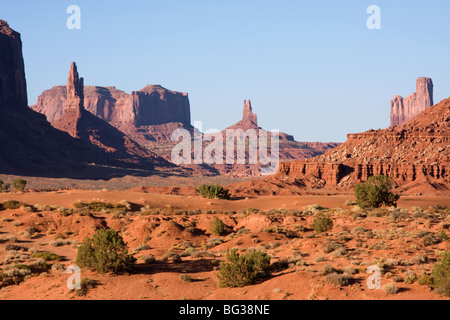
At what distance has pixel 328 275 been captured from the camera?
20391 mm

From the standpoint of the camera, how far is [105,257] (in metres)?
23.5

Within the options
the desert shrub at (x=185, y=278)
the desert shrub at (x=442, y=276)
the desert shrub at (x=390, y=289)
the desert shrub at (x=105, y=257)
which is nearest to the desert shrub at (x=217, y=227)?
the desert shrub at (x=105, y=257)

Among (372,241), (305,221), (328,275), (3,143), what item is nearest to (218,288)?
(328,275)

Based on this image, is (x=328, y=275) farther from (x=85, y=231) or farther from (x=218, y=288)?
(x=85, y=231)

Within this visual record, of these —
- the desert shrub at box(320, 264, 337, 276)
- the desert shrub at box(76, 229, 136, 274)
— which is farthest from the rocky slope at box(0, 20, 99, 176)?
the desert shrub at box(320, 264, 337, 276)

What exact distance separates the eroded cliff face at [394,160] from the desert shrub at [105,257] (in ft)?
229

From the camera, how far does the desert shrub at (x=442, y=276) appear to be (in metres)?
18.1

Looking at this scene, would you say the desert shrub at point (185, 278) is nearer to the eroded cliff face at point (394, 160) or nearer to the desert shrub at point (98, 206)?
the desert shrub at point (98, 206)

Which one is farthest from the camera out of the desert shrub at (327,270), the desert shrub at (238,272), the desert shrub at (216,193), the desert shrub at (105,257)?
the desert shrub at (216,193)

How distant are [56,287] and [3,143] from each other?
417ft

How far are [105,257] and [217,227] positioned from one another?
12.7 metres

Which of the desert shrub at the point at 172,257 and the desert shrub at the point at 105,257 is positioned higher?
the desert shrub at the point at 105,257

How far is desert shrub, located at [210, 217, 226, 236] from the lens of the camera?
115 ft

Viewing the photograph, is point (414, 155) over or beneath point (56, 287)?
over
